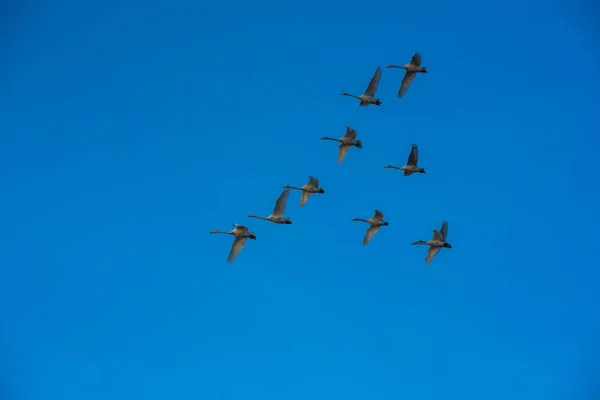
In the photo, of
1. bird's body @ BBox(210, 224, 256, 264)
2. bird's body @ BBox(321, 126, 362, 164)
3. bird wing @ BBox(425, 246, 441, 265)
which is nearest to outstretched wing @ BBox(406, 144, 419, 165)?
bird's body @ BBox(321, 126, 362, 164)

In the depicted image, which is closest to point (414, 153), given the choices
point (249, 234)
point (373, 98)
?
point (373, 98)

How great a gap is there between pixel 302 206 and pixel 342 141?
5.75m

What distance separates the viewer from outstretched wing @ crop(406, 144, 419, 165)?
80.9 meters

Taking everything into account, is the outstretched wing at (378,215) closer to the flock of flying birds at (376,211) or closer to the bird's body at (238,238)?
the flock of flying birds at (376,211)

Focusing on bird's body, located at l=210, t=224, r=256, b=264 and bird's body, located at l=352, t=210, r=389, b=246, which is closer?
bird's body, located at l=210, t=224, r=256, b=264

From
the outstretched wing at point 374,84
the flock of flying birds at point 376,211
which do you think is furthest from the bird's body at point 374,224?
the outstretched wing at point 374,84

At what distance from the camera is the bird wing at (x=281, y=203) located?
261 feet

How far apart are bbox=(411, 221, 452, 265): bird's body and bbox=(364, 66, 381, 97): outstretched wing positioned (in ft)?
36.4

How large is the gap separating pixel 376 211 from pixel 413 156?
16.3ft

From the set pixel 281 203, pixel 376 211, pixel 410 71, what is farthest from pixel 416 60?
pixel 281 203

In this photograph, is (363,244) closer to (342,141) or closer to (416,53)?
(342,141)

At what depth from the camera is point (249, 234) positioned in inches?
3120

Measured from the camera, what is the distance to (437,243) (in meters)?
81.8

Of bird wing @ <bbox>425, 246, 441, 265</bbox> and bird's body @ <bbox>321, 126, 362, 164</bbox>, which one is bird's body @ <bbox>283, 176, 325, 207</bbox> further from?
bird wing @ <bbox>425, 246, 441, 265</bbox>
